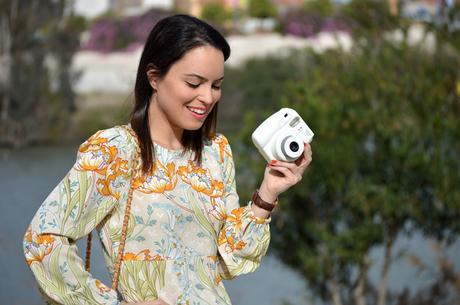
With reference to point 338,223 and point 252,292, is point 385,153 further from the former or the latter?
point 252,292

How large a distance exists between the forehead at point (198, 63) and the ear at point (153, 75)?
4 cm

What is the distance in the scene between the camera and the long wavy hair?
4.73 feet

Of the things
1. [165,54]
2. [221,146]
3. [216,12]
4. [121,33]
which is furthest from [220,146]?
[216,12]

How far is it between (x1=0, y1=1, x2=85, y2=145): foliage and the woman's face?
13.0 meters

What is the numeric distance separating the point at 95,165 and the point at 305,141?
1.19ft

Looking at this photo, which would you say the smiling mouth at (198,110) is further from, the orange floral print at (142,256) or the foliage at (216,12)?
the foliage at (216,12)

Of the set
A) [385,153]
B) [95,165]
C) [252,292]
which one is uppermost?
[95,165]

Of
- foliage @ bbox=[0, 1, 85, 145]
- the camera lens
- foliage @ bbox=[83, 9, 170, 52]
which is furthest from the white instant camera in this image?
foliage @ bbox=[83, 9, 170, 52]

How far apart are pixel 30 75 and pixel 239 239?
45.5 feet

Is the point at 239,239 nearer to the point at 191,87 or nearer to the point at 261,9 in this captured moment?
the point at 191,87

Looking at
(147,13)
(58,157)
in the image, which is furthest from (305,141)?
(147,13)

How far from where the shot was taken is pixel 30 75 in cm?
1484

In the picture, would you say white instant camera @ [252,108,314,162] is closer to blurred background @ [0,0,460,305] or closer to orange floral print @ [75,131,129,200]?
orange floral print @ [75,131,129,200]

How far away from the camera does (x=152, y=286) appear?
1.42 m
